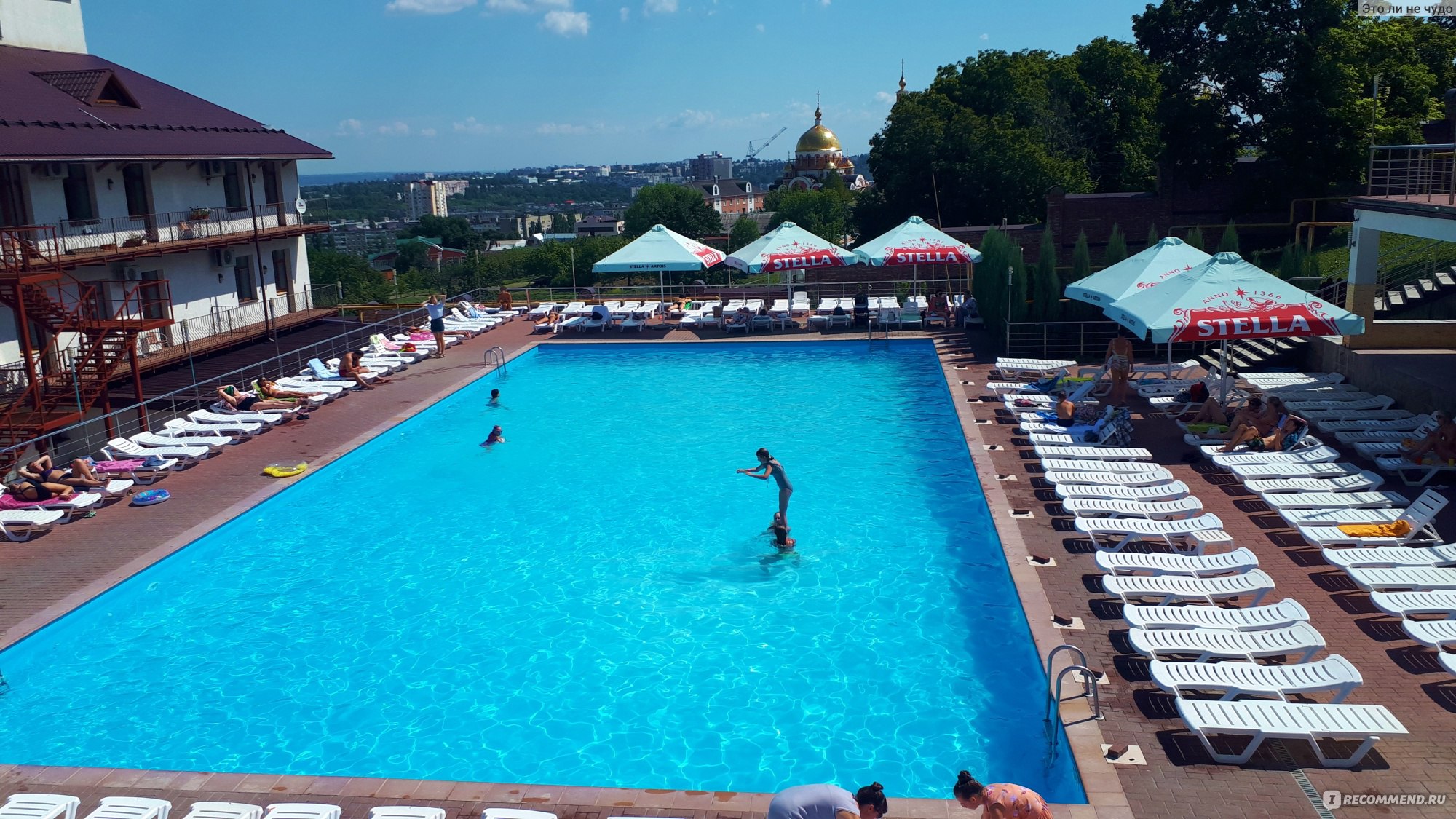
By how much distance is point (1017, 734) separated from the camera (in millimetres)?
8625

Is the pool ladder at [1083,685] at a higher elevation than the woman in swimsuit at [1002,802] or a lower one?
lower

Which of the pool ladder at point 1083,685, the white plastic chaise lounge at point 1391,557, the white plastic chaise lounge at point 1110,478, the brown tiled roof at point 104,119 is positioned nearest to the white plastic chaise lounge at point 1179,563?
the white plastic chaise lounge at point 1391,557

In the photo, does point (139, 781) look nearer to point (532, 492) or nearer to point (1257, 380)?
point (532, 492)

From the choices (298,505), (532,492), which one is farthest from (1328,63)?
(298,505)

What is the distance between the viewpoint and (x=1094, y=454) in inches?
556

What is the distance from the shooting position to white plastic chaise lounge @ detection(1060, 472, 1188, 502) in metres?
12.1

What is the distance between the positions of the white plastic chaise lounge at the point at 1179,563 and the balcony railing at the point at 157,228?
61.3 feet

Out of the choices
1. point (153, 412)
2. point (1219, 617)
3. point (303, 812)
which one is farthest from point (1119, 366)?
point (153, 412)

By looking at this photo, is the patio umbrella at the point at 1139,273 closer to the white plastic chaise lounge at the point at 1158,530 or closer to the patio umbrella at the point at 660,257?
the white plastic chaise lounge at the point at 1158,530

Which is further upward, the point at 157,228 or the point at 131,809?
the point at 157,228

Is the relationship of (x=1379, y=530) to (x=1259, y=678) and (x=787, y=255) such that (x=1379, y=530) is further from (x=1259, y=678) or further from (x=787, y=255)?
(x=787, y=255)

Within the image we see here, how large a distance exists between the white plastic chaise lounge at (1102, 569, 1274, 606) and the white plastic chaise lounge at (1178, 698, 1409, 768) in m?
1.99

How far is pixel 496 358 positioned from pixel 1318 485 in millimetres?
17896

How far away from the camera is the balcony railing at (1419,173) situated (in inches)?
664
